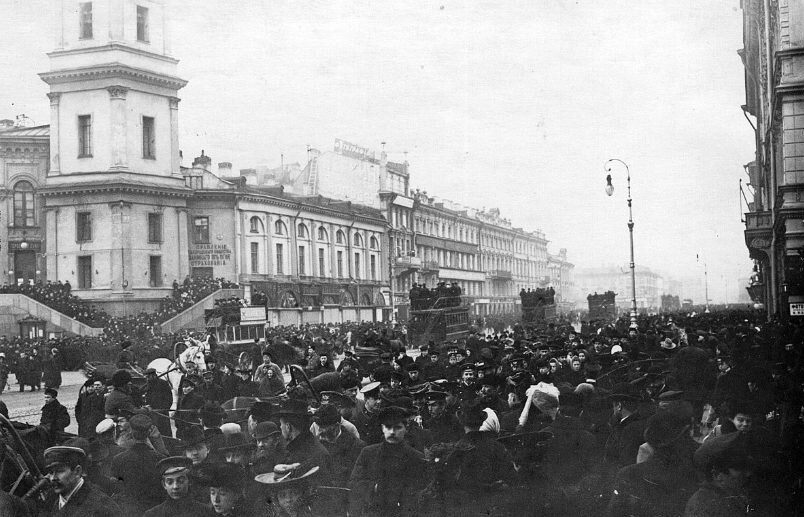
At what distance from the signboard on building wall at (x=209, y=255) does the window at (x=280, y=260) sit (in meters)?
4.41

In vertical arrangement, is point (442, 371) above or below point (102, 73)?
below

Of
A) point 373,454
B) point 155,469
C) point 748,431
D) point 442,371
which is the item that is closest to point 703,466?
point 748,431

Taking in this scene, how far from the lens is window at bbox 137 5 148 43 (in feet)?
144

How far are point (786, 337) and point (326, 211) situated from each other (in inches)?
1847

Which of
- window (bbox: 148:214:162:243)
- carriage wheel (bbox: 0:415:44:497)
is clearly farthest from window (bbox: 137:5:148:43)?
carriage wheel (bbox: 0:415:44:497)

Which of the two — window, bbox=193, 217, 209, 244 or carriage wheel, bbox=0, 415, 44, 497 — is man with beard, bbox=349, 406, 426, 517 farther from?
window, bbox=193, 217, 209, 244

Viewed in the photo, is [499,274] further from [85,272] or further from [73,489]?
[73,489]

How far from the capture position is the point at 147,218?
155 ft

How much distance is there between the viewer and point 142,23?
144ft

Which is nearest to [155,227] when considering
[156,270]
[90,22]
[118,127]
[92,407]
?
[156,270]

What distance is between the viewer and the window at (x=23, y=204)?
4769 centimetres

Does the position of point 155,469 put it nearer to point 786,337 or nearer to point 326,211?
point 786,337

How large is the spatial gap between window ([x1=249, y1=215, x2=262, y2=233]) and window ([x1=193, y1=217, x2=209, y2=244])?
115 inches

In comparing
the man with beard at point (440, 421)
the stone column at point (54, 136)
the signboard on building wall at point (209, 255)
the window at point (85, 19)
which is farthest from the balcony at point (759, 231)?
the stone column at point (54, 136)
